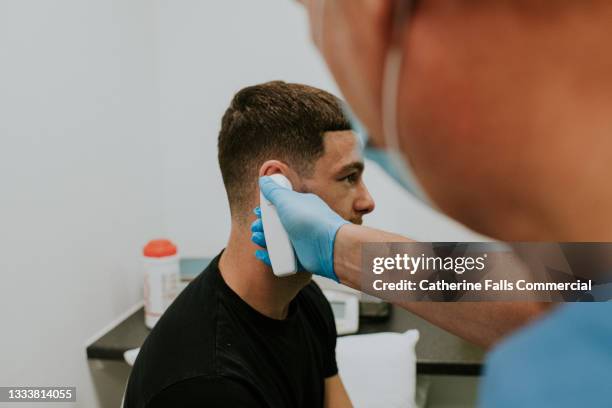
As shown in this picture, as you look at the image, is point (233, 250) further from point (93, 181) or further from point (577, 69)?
point (577, 69)

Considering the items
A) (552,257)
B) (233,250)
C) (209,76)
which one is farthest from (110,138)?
(552,257)

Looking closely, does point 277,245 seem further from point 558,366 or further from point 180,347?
point 558,366

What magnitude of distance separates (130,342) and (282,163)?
780mm

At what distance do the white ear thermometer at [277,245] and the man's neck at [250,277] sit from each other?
154 mm

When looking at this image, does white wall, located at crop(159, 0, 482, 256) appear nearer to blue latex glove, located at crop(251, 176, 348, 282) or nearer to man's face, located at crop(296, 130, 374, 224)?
man's face, located at crop(296, 130, 374, 224)

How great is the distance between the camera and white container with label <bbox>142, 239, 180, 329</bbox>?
4.85ft

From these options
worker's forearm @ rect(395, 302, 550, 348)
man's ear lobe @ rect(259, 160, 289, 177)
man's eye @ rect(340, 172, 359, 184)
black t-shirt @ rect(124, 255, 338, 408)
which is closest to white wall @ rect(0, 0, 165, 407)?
black t-shirt @ rect(124, 255, 338, 408)

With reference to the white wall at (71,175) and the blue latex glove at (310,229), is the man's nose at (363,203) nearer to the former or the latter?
the blue latex glove at (310,229)

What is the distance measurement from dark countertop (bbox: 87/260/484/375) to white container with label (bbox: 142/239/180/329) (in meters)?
0.07

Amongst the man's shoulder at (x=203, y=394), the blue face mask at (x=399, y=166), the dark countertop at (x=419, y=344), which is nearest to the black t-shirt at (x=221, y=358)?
the man's shoulder at (x=203, y=394)

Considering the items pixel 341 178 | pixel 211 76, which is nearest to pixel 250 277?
pixel 341 178

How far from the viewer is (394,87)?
216 millimetres

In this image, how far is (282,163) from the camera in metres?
0.92

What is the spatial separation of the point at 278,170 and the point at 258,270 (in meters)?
0.19
